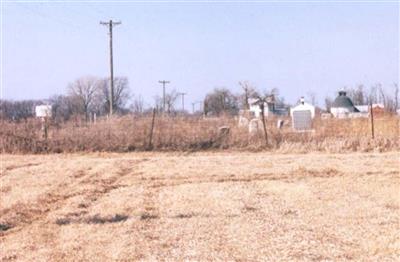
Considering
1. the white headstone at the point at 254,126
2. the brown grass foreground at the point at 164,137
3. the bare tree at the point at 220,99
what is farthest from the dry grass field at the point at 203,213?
the bare tree at the point at 220,99

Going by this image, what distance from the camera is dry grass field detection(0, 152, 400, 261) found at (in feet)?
24.8

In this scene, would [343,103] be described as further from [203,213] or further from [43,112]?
[203,213]

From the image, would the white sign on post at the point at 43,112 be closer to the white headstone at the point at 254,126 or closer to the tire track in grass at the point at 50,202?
the white headstone at the point at 254,126

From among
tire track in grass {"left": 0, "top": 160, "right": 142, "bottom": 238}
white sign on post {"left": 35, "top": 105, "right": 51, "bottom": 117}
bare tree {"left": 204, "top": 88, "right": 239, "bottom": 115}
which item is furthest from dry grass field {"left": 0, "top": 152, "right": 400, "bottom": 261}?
bare tree {"left": 204, "top": 88, "right": 239, "bottom": 115}

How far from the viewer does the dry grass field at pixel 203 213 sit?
24.8ft

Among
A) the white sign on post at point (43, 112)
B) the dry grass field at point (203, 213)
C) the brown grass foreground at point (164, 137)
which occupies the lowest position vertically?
the dry grass field at point (203, 213)

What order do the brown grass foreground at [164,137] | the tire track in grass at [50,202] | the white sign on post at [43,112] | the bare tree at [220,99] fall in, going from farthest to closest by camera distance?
the bare tree at [220,99]
the white sign on post at [43,112]
the brown grass foreground at [164,137]
the tire track in grass at [50,202]

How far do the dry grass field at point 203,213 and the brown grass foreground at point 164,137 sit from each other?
7.65m

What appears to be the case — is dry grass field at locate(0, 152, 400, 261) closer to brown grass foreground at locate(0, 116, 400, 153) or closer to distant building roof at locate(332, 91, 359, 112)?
brown grass foreground at locate(0, 116, 400, 153)

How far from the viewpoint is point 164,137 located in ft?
88.7

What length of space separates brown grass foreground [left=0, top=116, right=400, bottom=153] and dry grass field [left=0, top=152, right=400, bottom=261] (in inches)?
301

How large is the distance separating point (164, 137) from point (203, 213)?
55.3 ft

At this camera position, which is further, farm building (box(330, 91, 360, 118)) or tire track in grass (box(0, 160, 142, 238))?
farm building (box(330, 91, 360, 118))

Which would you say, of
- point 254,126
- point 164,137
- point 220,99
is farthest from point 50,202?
point 220,99
